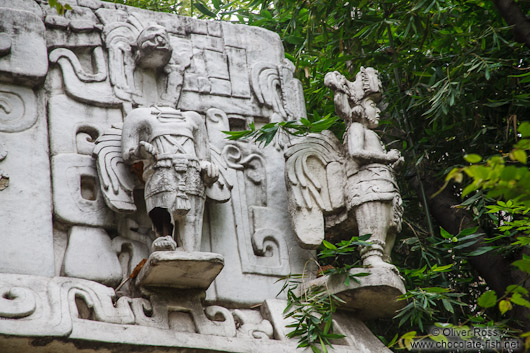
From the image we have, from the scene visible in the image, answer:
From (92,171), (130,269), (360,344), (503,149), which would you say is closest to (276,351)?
(360,344)

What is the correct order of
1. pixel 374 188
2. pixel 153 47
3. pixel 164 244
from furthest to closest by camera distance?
pixel 153 47, pixel 374 188, pixel 164 244

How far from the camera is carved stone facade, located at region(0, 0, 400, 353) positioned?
18.6ft

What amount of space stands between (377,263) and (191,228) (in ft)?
4.45

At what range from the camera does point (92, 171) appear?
249 inches

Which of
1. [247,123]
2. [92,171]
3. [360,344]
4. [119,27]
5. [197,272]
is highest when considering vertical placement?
[119,27]

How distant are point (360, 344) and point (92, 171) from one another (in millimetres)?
2297

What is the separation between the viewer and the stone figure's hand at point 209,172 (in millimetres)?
6176

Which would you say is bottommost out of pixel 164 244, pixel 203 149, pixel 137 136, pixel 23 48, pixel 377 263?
pixel 377 263

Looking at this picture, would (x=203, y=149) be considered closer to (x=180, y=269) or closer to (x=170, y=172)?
(x=170, y=172)

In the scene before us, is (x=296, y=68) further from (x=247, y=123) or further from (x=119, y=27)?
(x=119, y=27)

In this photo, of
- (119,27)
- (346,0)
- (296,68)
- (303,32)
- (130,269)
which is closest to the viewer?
(130,269)

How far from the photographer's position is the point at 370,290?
20.2ft

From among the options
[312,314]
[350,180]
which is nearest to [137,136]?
[350,180]

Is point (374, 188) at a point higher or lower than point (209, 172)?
lower
